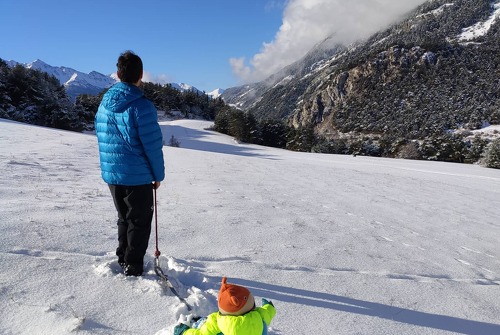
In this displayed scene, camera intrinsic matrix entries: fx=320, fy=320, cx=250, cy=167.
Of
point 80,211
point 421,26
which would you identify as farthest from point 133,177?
point 421,26

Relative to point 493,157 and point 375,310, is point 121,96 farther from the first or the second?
point 493,157

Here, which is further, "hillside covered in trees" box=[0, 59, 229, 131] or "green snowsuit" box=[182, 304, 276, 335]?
"hillside covered in trees" box=[0, 59, 229, 131]

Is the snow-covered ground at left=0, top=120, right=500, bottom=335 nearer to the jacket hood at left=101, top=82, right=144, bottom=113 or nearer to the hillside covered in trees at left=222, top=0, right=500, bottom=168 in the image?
the jacket hood at left=101, top=82, right=144, bottom=113

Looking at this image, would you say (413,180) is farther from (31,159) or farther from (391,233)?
Answer: (31,159)

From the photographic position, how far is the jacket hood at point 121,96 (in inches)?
113

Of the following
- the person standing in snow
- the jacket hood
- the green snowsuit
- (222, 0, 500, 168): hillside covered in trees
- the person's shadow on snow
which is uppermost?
(222, 0, 500, 168): hillside covered in trees

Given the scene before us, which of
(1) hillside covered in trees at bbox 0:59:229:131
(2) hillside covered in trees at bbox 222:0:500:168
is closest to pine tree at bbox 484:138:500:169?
(2) hillside covered in trees at bbox 222:0:500:168

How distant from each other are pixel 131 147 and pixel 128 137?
0.32 feet

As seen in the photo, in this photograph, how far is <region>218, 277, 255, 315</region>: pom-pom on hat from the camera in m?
1.91

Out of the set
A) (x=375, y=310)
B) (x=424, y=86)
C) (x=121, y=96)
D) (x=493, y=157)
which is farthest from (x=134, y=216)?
(x=424, y=86)

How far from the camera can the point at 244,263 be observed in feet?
12.5

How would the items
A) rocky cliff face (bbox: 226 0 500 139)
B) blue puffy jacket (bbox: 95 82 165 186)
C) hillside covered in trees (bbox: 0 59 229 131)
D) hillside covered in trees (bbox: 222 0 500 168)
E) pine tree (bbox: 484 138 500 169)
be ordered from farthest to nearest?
rocky cliff face (bbox: 226 0 500 139) → hillside covered in trees (bbox: 222 0 500 168) → hillside covered in trees (bbox: 0 59 229 131) → pine tree (bbox: 484 138 500 169) → blue puffy jacket (bbox: 95 82 165 186)

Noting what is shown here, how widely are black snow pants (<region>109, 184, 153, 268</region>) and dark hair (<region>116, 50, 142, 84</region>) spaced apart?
1005 millimetres

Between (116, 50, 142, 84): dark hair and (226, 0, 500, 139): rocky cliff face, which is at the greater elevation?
(226, 0, 500, 139): rocky cliff face
